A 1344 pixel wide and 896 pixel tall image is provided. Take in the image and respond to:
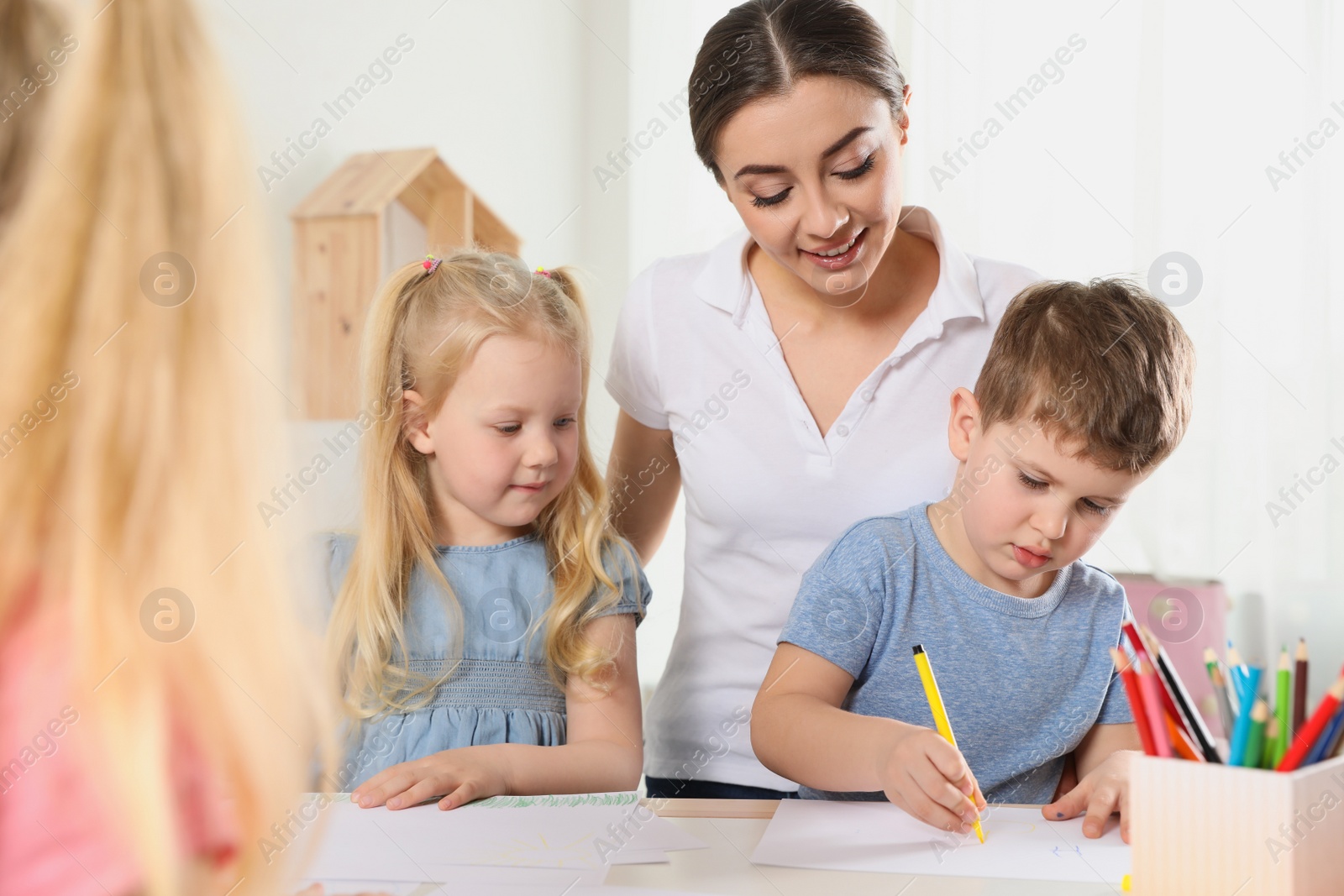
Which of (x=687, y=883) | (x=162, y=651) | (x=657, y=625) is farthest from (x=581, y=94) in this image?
(x=162, y=651)

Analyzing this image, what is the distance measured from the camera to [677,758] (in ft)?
3.90

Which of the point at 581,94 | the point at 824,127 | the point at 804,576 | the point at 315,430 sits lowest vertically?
the point at 804,576

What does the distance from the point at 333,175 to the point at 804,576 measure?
3.70 feet

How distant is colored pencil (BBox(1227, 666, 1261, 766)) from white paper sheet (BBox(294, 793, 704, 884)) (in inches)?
14.2

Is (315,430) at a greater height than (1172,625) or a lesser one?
greater

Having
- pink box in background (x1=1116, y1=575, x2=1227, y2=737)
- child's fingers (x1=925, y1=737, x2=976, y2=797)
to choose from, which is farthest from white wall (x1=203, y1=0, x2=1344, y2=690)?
child's fingers (x1=925, y1=737, x2=976, y2=797)

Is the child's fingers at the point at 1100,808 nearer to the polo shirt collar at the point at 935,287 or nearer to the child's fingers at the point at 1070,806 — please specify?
the child's fingers at the point at 1070,806

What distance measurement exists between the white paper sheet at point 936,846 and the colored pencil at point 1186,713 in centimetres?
14

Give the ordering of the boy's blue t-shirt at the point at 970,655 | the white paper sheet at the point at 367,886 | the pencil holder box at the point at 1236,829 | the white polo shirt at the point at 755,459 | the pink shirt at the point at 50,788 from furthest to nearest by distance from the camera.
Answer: the white polo shirt at the point at 755,459, the boy's blue t-shirt at the point at 970,655, the white paper sheet at the point at 367,886, the pencil holder box at the point at 1236,829, the pink shirt at the point at 50,788

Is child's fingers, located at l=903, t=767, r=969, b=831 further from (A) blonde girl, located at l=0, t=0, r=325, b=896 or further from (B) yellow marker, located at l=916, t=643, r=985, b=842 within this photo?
(A) blonde girl, located at l=0, t=0, r=325, b=896

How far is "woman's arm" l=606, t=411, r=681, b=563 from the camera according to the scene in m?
1.30

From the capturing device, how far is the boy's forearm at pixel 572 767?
3.07ft

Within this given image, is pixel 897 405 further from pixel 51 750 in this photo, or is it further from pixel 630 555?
pixel 51 750

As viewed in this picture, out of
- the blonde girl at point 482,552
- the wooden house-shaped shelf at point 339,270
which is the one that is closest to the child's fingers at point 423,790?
the blonde girl at point 482,552
